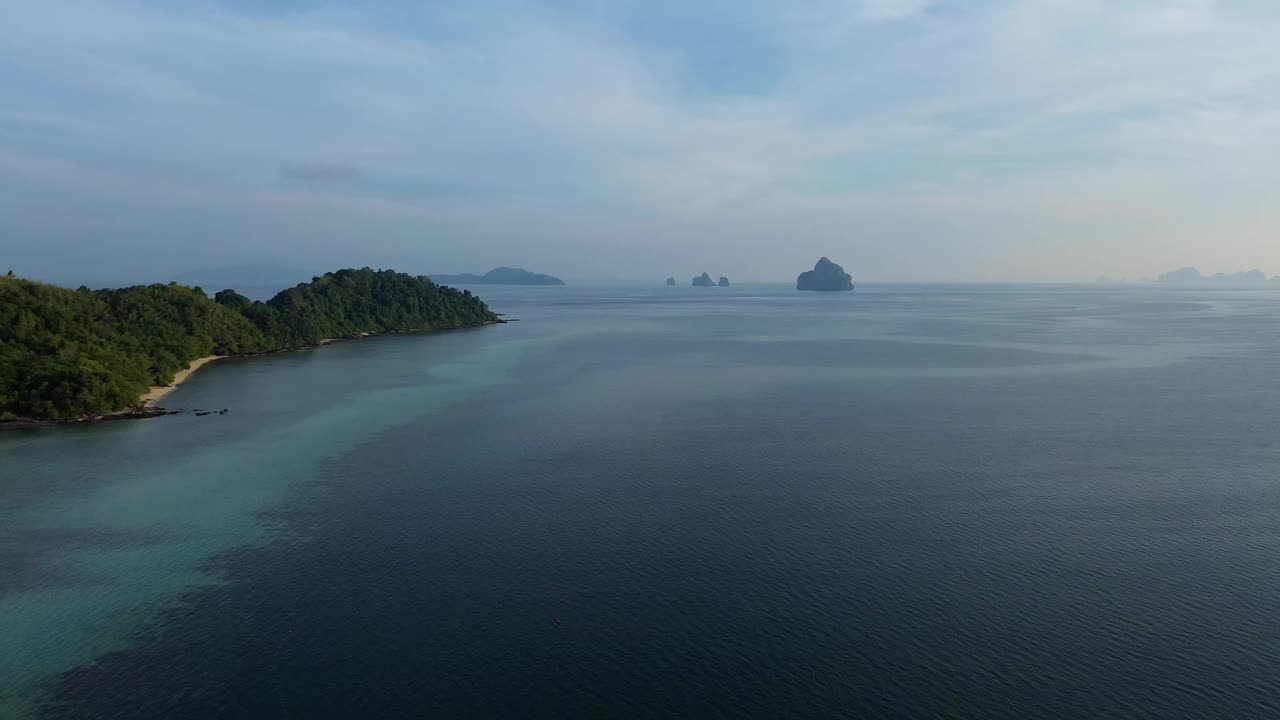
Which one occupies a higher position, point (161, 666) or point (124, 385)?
point (124, 385)

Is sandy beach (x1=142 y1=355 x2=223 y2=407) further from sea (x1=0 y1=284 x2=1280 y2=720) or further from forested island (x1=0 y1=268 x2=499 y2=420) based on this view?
sea (x1=0 y1=284 x2=1280 y2=720)

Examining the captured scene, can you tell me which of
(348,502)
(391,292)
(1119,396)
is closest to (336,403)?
(348,502)

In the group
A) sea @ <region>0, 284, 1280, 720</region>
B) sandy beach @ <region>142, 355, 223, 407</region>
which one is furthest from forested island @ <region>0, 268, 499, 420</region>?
sea @ <region>0, 284, 1280, 720</region>

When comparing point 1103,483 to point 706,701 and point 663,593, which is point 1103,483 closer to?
point 663,593

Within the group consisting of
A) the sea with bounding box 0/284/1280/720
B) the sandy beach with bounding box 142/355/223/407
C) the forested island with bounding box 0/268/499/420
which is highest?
the forested island with bounding box 0/268/499/420

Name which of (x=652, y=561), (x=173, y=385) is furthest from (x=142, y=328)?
(x=652, y=561)

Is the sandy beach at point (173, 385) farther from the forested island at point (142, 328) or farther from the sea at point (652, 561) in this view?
the sea at point (652, 561)

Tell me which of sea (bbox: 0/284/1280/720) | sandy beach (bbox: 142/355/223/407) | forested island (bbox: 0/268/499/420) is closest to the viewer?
sea (bbox: 0/284/1280/720)

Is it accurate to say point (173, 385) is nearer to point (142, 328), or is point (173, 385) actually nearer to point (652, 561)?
point (142, 328)
